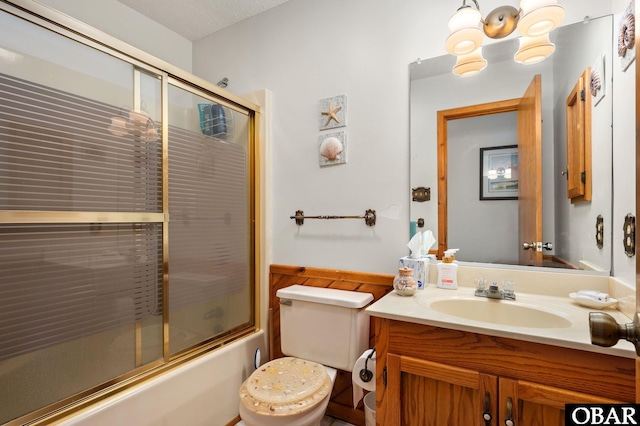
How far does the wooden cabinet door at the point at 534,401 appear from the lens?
88 cm

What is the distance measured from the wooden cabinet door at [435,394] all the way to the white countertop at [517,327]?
0.51ft

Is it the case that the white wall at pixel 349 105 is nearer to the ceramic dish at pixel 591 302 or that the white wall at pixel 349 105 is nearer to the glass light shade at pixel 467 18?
the glass light shade at pixel 467 18

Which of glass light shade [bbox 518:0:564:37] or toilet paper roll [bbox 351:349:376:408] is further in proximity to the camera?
toilet paper roll [bbox 351:349:376:408]

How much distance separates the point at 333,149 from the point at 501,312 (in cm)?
114

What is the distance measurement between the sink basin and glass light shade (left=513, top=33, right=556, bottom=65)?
3.40 ft

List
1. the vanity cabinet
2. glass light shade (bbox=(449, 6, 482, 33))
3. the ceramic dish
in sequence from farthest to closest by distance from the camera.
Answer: glass light shade (bbox=(449, 6, 482, 33)) → the ceramic dish → the vanity cabinet

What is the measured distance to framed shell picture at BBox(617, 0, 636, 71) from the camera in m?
1.02

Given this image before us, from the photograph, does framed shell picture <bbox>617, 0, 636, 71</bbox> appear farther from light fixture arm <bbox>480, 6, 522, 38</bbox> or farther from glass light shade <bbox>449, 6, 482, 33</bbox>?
glass light shade <bbox>449, 6, 482, 33</bbox>

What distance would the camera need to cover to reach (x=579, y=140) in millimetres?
1285

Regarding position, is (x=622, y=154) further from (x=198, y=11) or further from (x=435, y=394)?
(x=198, y=11)

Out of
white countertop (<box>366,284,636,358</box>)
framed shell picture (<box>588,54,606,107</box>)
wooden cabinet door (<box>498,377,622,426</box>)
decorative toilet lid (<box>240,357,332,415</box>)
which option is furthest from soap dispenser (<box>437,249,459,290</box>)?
framed shell picture (<box>588,54,606,107</box>)

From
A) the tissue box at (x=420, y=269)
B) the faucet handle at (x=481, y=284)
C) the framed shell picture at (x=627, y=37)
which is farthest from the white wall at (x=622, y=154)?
the tissue box at (x=420, y=269)

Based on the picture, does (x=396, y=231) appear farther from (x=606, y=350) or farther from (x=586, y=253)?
(x=606, y=350)

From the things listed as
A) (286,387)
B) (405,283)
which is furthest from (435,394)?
(286,387)
